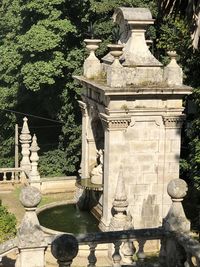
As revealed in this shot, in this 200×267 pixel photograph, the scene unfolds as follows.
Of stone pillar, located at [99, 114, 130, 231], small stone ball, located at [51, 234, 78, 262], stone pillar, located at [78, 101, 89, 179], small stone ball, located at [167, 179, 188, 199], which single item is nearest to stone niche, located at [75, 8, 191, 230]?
stone pillar, located at [99, 114, 130, 231]

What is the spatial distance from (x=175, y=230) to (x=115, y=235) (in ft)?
3.59

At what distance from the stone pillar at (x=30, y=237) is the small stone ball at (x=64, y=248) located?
775mm

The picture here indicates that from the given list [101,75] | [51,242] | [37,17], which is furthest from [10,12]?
[51,242]

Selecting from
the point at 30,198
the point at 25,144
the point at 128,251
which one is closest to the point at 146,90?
the point at 128,251

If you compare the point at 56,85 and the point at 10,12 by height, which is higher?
the point at 10,12

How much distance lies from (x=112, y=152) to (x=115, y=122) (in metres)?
1.03

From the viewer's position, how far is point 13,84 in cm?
3100

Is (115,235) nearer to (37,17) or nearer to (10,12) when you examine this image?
(37,17)

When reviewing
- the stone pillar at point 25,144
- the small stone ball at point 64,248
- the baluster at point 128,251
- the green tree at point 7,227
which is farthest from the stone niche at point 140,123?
the small stone ball at point 64,248

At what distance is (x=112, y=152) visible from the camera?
17.6m

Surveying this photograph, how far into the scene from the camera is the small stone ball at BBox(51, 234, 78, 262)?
29.0 feet

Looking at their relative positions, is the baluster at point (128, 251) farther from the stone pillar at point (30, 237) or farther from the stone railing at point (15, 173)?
the stone railing at point (15, 173)

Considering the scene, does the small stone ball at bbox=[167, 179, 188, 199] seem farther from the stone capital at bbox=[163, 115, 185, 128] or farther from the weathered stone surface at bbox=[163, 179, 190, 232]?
the stone capital at bbox=[163, 115, 185, 128]

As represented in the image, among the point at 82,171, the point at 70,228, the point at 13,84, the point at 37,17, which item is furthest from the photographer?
the point at 13,84
